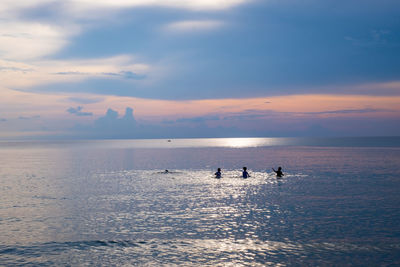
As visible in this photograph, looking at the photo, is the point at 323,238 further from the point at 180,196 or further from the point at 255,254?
the point at 180,196

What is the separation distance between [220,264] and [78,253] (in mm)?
10057

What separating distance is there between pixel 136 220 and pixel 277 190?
25118 mm

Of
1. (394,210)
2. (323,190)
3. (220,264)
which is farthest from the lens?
(323,190)

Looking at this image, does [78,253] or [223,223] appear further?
[223,223]

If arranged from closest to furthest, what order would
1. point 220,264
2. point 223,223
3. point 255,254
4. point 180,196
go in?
point 220,264
point 255,254
point 223,223
point 180,196

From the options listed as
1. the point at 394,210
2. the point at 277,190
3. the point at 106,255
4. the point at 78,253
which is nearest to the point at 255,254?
the point at 106,255

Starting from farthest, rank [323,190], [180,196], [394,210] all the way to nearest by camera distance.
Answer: [323,190] < [180,196] < [394,210]

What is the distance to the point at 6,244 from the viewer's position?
82.7ft

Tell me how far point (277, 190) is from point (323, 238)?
24.3 meters

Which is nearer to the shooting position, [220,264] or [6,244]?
[220,264]

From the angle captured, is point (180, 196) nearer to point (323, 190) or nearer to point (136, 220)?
point (136, 220)

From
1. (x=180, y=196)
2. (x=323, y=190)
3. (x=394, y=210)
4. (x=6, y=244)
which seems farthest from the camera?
(x=323, y=190)

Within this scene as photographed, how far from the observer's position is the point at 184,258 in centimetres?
2209

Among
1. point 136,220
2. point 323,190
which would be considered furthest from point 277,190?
point 136,220
